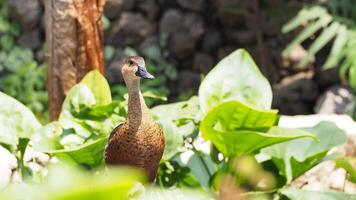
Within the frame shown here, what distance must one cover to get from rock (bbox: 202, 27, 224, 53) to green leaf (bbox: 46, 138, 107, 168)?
4.59 m

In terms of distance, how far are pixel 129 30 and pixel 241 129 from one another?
469 centimetres

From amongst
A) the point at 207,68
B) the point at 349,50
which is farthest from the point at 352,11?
the point at 207,68

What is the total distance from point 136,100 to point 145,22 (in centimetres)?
489

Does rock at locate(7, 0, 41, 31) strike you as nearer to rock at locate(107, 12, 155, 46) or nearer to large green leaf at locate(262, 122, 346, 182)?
rock at locate(107, 12, 155, 46)

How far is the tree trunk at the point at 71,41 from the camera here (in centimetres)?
247

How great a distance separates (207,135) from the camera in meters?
1.72

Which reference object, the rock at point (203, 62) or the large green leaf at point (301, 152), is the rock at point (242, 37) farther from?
the large green leaf at point (301, 152)

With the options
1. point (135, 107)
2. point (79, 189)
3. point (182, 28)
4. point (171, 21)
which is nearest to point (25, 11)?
point (171, 21)

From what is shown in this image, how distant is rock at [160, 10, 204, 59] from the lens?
6387 mm

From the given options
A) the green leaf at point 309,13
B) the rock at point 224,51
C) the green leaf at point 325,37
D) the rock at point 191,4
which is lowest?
the rock at point 224,51

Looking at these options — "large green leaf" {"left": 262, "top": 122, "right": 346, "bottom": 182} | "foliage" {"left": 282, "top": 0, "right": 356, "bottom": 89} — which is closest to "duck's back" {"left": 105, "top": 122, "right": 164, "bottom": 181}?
"large green leaf" {"left": 262, "top": 122, "right": 346, "bottom": 182}

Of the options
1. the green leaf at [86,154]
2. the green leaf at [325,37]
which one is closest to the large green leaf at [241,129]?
the green leaf at [86,154]

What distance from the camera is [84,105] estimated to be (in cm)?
215

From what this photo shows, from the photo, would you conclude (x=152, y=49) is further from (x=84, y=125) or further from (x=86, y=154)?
(x=86, y=154)
